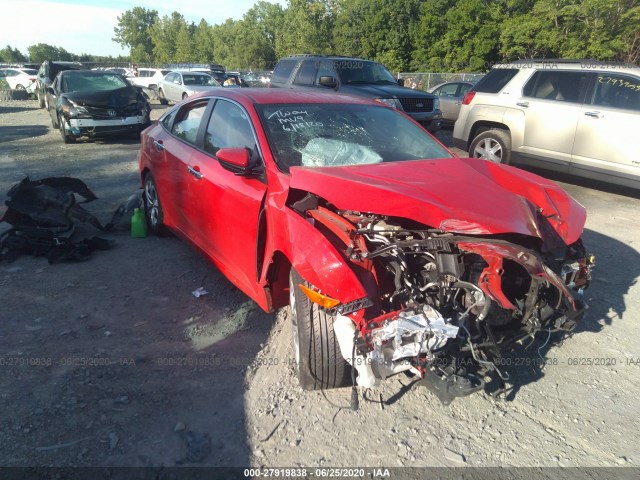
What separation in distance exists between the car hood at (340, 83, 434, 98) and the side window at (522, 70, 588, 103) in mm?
2860

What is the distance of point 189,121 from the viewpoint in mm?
4730

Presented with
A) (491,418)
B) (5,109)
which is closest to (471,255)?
(491,418)

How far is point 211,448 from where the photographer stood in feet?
8.37

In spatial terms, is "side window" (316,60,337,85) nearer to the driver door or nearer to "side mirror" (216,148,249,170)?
the driver door

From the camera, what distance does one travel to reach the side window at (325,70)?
10609 millimetres

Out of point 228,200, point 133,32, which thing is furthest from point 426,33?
point 133,32

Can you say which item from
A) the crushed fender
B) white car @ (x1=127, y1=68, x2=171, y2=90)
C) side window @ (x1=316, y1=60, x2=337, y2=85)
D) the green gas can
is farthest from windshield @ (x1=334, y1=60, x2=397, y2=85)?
white car @ (x1=127, y1=68, x2=171, y2=90)

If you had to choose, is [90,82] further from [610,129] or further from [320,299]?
[320,299]

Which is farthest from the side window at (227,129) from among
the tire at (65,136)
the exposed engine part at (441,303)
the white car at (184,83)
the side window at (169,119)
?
the white car at (184,83)

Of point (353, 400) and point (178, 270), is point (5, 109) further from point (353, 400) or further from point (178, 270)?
point (353, 400)

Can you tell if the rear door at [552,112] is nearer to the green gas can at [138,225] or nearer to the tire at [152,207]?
the tire at [152,207]

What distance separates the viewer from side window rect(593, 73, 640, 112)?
6840 mm

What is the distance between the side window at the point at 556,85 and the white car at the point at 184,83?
1394cm

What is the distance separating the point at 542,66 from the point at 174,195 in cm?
655
